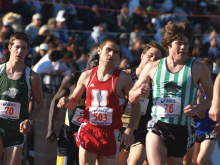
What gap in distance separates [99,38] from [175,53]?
826 cm

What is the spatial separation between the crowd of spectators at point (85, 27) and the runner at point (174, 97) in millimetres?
5223

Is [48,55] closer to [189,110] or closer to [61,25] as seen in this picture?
[61,25]

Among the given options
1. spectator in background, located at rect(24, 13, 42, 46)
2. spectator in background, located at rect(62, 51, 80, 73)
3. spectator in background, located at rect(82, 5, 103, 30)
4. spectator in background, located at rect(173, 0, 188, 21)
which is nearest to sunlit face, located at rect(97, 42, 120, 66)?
spectator in background, located at rect(62, 51, 80, 73)

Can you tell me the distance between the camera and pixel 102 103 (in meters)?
6.42

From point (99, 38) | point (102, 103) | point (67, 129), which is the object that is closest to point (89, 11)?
point (99, 38)

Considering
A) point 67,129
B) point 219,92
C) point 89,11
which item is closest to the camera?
point 219,92

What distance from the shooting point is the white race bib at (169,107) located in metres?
6.08

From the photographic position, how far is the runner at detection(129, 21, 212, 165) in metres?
6.07

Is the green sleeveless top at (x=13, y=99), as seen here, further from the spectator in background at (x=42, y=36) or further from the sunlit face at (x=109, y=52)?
the spectator in background at (x=42, y=36)

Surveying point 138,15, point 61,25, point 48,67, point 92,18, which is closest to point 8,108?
point 48,67

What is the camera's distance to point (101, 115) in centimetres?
643

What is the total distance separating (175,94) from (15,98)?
205 cm

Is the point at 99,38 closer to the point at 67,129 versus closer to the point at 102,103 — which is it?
the point at 67,129

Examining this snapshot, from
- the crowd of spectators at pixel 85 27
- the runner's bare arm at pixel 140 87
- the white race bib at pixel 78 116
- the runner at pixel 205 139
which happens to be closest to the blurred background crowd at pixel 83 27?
the crowd of spectators at pixel 85 27
